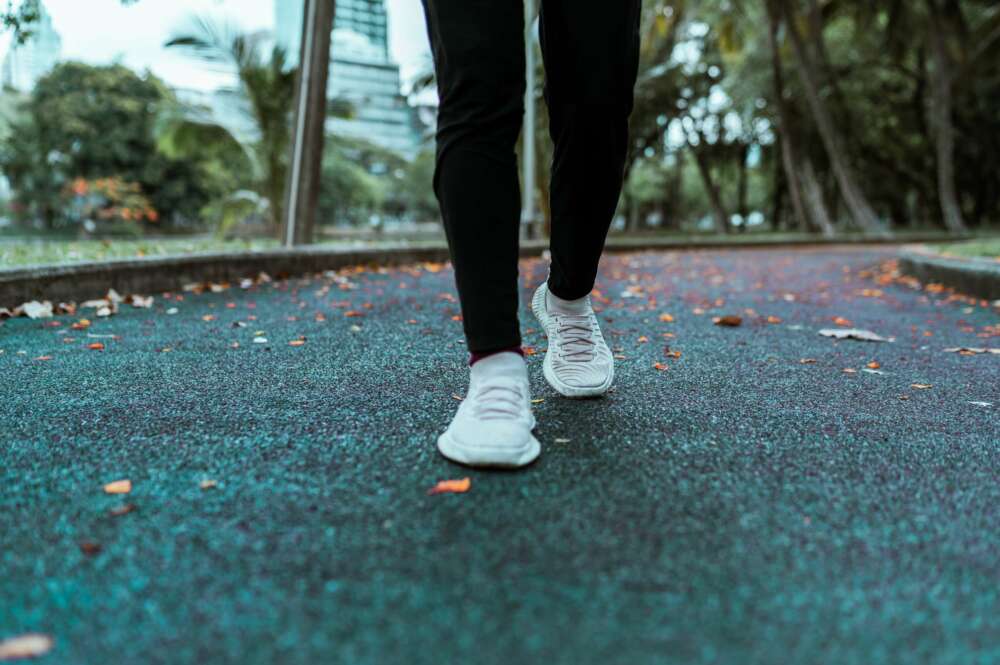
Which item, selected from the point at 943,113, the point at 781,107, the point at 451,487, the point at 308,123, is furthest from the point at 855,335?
the point at 943,113

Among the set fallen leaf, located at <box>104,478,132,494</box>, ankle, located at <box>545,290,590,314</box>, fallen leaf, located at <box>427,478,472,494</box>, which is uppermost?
ankle, located at <box>545,290,590,314</box>

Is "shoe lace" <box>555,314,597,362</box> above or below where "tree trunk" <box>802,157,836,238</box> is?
below

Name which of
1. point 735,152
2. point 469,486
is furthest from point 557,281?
point 735,152

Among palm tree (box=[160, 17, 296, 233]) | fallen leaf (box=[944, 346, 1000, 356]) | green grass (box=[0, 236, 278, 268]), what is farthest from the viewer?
palm tree (box=[160, 17, 296, 233])

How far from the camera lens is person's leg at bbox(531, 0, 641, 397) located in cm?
159

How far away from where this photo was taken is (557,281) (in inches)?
78.7

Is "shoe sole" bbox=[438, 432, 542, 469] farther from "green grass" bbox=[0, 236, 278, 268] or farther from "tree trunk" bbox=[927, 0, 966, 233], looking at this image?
"tree trunk" bbox=[927, 0, 966, 233]

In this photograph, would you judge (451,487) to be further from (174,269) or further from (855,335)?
(174,269)

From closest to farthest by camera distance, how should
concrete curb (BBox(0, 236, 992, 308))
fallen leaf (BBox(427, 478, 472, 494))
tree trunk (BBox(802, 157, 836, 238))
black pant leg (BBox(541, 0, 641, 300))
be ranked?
1. fallen leaf (BBox(427, 478, 472, 494))
2. black pant leg (BBox(541, 0, 641, 300))
3. concrete curb (BBox(0, 236, 992, 308))
4. tree trunk (BBox(802, 157, 836, 238))

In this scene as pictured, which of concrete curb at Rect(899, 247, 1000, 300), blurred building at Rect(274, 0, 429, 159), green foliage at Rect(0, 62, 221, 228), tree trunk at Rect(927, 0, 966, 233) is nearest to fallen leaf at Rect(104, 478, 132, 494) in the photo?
concrete curb at Rect(899, 247, 1000, 300)

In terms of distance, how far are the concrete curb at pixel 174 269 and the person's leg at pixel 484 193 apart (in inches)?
108

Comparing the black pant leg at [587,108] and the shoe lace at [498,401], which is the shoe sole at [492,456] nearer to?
the shoe lace at [498,401]

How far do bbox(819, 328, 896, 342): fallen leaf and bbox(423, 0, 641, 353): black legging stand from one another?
2077 millimetres

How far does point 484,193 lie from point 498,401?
389mm
